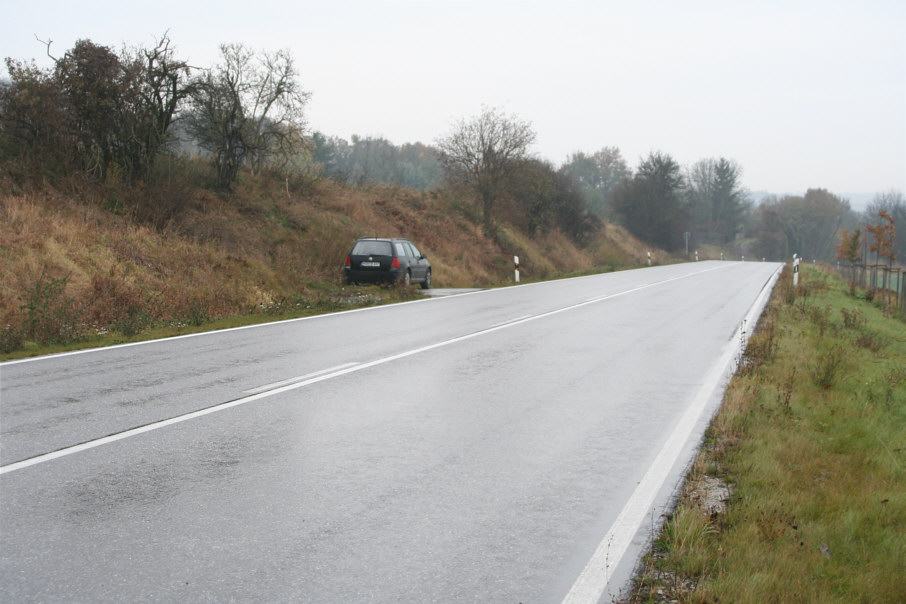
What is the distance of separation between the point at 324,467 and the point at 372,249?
18456mm

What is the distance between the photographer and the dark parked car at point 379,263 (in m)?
23.3

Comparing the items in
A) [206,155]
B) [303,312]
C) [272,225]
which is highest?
[206,155]

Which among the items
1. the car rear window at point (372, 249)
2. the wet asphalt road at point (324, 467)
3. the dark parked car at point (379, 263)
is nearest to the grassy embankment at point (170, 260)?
the dark parked car at point (379, 263)

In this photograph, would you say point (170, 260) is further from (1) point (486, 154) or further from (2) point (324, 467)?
(1) point (486, 154)

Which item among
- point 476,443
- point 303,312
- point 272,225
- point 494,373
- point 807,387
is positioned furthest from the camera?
point 272,225

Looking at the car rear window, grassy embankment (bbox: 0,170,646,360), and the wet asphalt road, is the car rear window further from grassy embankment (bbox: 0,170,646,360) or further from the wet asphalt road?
the wet asphalt road

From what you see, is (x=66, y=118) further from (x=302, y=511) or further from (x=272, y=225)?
(x=302, y=511)

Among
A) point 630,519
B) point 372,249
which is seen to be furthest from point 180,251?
point 630,519

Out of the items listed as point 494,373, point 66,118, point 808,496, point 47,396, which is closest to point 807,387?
point 494,373

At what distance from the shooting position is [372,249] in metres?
23.7

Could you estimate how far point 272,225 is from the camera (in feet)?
89.2

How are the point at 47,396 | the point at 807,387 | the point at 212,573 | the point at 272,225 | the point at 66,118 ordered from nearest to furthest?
the point at 212,573 → the point at 47,396 → the point at 807,387 → the point at 66,118 → the point at 272,225

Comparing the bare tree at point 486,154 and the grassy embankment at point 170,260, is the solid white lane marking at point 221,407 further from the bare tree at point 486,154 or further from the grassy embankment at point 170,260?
the bare tree at point 486,154

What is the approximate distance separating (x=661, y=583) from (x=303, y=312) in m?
14.1
